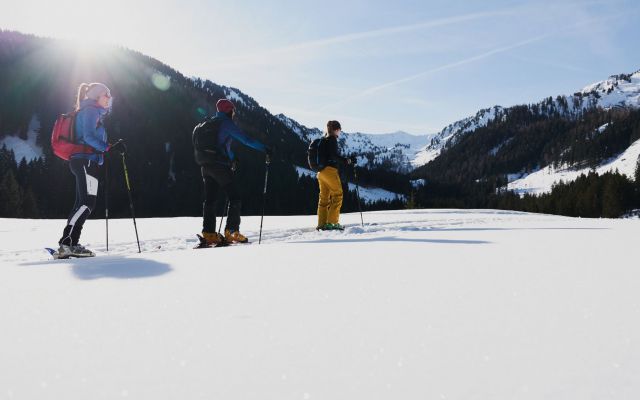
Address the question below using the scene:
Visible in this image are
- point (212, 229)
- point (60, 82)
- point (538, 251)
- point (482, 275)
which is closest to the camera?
point (482, 275)

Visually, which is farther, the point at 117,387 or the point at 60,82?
the point at 60,82

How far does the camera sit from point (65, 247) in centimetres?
579

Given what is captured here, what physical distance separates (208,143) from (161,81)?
14941cm

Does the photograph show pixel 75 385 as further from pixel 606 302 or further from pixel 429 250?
pixel 429 250

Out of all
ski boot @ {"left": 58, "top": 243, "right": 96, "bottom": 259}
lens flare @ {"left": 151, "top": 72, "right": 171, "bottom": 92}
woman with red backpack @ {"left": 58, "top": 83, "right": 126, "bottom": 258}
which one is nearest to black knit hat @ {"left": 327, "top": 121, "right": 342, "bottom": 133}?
woman with red backpack @ {"left": 58, "top": 83, "right": 126, "bottom": 258}

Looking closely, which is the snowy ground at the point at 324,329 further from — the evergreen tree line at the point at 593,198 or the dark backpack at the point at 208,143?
the evergreen tree line at the point at 593,198

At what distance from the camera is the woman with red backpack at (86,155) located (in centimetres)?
594

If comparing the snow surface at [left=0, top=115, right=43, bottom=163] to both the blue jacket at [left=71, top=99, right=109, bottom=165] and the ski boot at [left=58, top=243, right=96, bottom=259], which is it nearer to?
the blue jacket at [left=71, top=99, right=109, bottom=165]

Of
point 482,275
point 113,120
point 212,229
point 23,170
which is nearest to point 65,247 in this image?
point 212,229

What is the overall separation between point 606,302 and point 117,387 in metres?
2.55

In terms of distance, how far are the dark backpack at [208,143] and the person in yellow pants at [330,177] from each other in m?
2.70

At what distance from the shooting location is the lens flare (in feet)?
445

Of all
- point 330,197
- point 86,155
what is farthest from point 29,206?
point 86,155

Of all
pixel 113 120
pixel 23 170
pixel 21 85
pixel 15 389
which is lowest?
pixel 15 389
